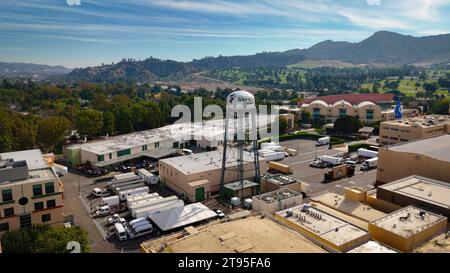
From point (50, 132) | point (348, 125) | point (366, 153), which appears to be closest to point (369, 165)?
point (366, 153)

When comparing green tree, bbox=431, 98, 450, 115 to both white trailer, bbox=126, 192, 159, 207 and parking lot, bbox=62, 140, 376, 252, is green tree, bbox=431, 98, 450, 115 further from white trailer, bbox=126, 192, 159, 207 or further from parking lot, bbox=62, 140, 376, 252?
white trailer, bbox=126, 192, 159, 207

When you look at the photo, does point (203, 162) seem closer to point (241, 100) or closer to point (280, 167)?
point (241, 100)

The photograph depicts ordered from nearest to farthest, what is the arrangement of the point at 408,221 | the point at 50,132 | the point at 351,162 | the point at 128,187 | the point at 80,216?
the point at 408,221
the point at 80,216
the point at 128,187
the point at 351,162
the point at 50,132

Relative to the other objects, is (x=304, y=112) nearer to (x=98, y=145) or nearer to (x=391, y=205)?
(x=98, y=145)

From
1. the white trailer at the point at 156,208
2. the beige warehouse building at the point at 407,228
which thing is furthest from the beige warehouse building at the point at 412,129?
the white trailer at the point at 156,208

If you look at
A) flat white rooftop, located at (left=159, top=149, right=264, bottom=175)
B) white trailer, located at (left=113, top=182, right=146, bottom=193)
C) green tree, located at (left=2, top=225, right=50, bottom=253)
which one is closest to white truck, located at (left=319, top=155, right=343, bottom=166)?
flat white rooftop, located at (left=159, top=149, right=264, bottom=175)
